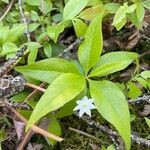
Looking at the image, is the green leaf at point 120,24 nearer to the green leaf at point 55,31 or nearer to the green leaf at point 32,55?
the green leaf at point 55,31

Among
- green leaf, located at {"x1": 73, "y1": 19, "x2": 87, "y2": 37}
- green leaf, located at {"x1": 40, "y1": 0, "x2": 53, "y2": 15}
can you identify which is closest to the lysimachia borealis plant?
green leaf, located at {"x1": 73, "y1": 19, "x2": 87, "y2": 37}

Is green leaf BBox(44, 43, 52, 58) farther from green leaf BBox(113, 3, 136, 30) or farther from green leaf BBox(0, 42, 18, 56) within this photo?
green leaf BBox(113, 3, 136, 30)

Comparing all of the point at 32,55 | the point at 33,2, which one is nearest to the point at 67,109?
the point at 32,55

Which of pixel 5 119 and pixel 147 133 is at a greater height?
pixel 5 119

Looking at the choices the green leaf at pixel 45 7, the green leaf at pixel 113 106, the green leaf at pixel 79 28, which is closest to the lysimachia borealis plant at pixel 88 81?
the green leaf at pixel 113 106

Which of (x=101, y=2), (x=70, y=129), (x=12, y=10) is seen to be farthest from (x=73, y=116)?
(x=12, y=10)

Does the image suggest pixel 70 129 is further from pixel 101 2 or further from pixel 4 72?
pixel 101 2
